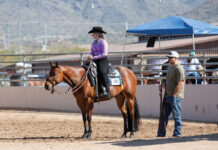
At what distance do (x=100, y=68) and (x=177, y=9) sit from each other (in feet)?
451

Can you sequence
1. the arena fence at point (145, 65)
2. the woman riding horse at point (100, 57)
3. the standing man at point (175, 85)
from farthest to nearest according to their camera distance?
the arena fence at point (145, 65) → the woman riding horse at point (100, 57) → the standing man at point (175, 85)

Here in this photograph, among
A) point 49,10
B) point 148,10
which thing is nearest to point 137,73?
point 148,10

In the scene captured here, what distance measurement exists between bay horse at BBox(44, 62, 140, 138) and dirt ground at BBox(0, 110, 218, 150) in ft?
1.25

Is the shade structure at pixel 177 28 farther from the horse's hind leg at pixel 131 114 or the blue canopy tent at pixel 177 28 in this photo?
the horse's hind leg at pixel 131 114

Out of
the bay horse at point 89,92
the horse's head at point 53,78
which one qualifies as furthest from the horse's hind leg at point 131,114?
the horse's head at point 53,78

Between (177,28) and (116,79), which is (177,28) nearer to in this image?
(177,28)

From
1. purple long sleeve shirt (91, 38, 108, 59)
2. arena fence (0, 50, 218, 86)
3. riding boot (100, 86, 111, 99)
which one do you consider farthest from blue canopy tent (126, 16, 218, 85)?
purple long sleeve shirt (91, 38, 108, 59)

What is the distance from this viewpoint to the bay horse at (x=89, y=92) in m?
11.6

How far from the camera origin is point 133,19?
13312 cm

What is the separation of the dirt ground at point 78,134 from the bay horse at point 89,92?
0.38 metres

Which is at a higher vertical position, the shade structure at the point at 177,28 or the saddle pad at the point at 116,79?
the shade structure at the point at 177,28

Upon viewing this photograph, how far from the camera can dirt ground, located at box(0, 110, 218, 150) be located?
9.55 m

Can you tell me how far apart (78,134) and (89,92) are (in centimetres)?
133

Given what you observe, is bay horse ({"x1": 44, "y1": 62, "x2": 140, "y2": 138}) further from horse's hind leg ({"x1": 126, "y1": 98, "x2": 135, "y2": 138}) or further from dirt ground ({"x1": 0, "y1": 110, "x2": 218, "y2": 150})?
dirt ground ({"x1": 0, "y1": 110, "x2": 218, "y2": 150})
